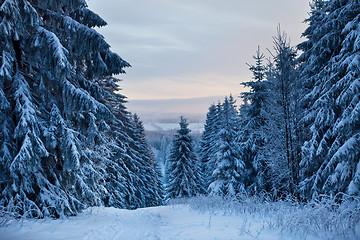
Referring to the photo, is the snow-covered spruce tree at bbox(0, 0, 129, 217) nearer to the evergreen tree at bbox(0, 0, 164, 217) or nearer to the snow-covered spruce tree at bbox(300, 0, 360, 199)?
the evergreen tree at bbox(0, 0, 164, 217)

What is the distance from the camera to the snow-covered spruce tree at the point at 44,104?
600 cm

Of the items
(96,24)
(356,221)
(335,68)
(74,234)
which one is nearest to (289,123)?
(335,68)

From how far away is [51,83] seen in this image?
755 centimetres

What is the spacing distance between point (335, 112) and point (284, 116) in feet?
8.78

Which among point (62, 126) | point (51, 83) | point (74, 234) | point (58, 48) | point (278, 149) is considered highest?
point (58, 48)

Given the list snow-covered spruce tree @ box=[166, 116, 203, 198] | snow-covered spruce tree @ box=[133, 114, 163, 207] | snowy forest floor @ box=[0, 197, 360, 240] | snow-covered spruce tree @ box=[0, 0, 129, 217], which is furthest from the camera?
snow-covered spruce tree @ box=[133, 114, 163, 207]

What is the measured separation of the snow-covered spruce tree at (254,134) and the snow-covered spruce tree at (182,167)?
7.49 metres

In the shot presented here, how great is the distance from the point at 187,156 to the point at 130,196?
748cm

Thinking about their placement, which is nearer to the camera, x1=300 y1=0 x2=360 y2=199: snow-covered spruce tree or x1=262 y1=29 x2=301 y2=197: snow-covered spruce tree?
x1=300 y1=0 x2=360 y2=199: snow-covered spruce tree

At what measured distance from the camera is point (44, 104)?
23.8 feet

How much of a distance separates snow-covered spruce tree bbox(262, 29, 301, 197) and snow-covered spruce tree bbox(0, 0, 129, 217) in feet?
30.5

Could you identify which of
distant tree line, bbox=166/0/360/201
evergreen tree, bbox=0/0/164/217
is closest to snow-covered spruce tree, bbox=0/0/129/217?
evergreen tree, bbox=0/0/164/217

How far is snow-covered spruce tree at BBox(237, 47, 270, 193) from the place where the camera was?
59.0 feet

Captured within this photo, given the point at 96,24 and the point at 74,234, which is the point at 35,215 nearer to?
the point at 74,234
